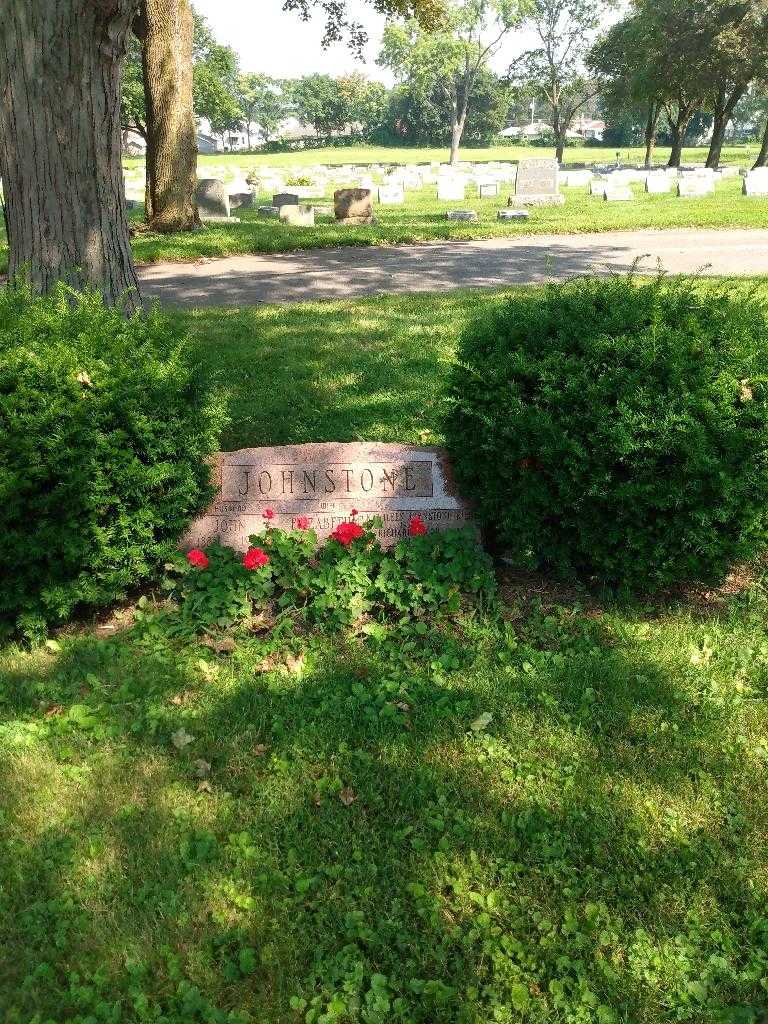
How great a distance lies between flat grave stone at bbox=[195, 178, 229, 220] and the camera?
18391mm

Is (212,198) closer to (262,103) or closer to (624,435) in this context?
(624,435)

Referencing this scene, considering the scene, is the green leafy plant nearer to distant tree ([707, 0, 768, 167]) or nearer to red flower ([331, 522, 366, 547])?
red flower ([331, 522, 366, 547])

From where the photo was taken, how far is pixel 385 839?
8.73 feet

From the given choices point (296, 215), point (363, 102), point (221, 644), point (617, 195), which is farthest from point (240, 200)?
point (363, 102)

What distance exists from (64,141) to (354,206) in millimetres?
14424

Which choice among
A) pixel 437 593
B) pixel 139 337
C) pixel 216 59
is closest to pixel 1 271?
pixel 139 337

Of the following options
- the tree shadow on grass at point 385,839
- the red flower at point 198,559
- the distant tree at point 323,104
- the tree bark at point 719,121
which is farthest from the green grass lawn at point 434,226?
the distant tree at point 323,104

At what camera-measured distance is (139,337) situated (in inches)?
160

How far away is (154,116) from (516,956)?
53.5ft

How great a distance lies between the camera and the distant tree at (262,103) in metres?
131

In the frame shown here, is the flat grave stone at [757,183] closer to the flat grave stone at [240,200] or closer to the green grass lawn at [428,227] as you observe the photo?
the green grass lawn at [428,227]

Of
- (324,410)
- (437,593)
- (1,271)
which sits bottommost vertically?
(437,593)

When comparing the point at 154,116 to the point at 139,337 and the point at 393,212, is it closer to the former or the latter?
the point at 393,212

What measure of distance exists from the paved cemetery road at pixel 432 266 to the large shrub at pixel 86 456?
578 cm
